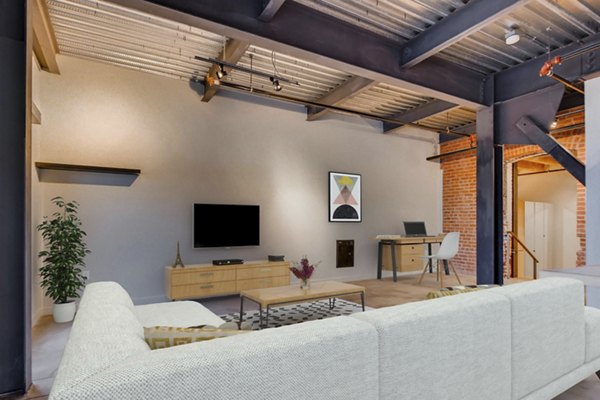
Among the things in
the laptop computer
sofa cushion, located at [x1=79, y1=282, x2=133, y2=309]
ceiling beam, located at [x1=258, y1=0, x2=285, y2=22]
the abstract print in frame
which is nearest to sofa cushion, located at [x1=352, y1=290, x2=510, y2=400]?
sofa cushion, located at [x1=79, y1=282, x2=133, y2=309]

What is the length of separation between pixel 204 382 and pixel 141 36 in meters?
3.98

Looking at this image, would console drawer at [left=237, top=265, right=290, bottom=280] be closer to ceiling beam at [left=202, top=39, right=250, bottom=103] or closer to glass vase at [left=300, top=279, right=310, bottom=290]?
glass vase at [left=300, top=279, right=310, bottom=290]

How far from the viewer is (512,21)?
128 inches

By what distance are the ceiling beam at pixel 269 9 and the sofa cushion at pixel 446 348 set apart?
241 cm

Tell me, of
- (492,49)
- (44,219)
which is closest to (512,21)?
(492,49)

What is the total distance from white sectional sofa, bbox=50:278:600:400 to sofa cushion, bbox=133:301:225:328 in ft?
1.49

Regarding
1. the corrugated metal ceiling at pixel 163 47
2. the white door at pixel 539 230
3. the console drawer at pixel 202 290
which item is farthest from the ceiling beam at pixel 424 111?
the console drawer at pixel 202 290

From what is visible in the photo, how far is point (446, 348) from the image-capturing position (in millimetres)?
1447

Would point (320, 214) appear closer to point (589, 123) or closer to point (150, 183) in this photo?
point (150, 183)

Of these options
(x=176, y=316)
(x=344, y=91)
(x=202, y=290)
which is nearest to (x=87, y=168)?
(x=202, y=290)

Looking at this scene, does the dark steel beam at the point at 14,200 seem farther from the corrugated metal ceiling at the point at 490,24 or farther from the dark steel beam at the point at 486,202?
the dark steel beam at the point at 486,202

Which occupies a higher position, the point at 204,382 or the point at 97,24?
A: the point at 97,24

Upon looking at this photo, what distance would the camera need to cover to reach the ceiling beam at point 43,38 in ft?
10.4

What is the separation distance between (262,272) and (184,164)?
1902mm
